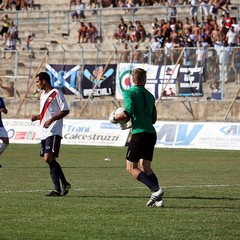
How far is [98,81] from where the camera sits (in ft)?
140

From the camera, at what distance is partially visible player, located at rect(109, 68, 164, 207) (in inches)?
595

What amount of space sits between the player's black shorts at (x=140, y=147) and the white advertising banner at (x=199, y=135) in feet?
61.0

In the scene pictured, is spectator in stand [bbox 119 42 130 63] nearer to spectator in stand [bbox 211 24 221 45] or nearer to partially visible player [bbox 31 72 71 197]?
spectator in stand [bbox 211 24 221 45]

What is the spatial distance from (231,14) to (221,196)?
29.2m

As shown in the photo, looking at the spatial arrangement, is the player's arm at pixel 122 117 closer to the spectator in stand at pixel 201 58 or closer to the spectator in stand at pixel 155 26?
the spectator in stand at pixel 201 58

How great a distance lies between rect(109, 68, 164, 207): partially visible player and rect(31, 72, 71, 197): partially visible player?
2.15 meters

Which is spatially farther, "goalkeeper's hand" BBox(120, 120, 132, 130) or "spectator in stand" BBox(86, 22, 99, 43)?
"spectator in stand" BBox(86, 22, 99, 43)

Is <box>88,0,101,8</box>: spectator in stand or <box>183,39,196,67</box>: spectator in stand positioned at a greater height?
<box>88,0,101,8</box>: spectator in stand

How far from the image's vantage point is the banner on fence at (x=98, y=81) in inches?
1672

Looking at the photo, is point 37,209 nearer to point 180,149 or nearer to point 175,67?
point 180,149

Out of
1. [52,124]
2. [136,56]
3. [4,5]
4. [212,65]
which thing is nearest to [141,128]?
[52,124]

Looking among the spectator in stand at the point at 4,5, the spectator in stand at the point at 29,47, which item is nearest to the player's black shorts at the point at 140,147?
the spectator in stand at the point at 29,47

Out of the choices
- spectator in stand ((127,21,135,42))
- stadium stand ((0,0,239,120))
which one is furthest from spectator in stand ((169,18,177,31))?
spectator in stand ((127,21,135,42))

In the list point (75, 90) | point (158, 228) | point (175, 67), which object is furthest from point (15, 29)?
point (158, 228)
